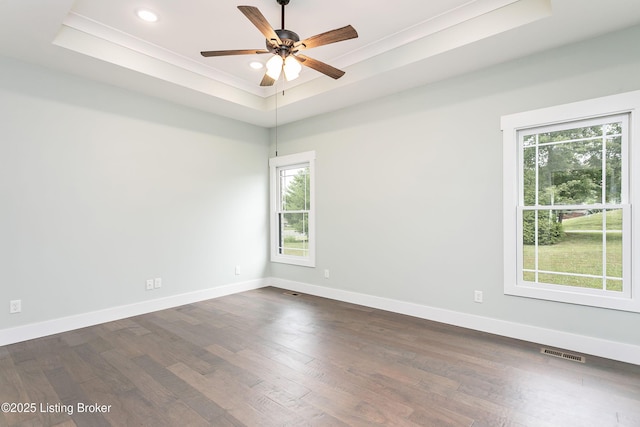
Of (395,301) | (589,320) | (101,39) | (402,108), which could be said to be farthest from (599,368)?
(101,39)

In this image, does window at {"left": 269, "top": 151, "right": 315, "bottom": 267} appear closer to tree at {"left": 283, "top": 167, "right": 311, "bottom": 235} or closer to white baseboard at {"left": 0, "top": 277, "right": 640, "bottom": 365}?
tree at {"left": 283, "top": 167, "right": 311, "bottom": 235}

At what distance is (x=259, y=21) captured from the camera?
220 centimetres

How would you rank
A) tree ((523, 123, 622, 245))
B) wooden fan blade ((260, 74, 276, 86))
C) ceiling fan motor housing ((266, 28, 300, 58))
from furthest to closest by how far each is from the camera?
wooden fan blade ((260, 74, 276, 86)), tree ((523, 123, 622, 245)), ceiling fan motor housing ((266, 28, 300, 58))

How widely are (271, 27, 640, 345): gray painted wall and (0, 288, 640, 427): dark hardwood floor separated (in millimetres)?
416

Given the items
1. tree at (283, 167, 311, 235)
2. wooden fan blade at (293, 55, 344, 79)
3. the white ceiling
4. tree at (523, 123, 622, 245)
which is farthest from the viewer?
tree at (283, 167, 311, 235)

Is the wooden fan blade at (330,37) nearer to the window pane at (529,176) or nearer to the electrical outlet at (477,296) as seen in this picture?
the window pane at (529,176)

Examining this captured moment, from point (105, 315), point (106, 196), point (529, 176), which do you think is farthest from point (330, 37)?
point (105, 315)

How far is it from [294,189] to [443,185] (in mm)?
2585

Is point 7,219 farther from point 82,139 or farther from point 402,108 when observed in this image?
point 402,108

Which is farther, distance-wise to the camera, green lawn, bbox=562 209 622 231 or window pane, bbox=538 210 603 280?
window pane, bbox=538 210 603 280

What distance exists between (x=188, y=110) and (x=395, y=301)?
3919mm

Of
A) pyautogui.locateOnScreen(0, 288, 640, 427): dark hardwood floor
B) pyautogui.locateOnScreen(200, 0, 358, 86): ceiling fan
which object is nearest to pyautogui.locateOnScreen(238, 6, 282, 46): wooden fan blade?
pyautogui.locateOnScreen(200, 0, 358, 86): ceiling fan

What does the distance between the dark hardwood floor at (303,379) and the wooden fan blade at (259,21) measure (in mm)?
2597

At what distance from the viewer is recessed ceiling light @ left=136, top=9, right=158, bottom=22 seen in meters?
2.81
